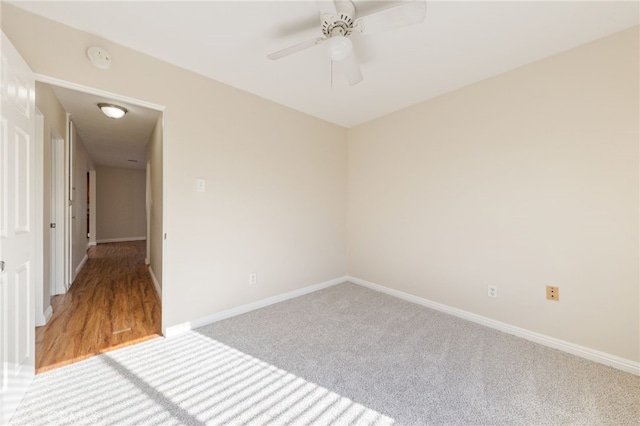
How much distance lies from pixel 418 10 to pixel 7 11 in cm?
249

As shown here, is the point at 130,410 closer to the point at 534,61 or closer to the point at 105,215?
the point at 534,61

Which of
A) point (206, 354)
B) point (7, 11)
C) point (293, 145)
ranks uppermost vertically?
point (7, 11)

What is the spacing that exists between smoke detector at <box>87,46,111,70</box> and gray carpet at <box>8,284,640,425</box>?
2.18 metres

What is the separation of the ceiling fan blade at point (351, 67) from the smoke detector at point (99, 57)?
5.76 feet

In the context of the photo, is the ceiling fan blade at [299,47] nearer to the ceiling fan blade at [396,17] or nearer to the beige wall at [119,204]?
the ceiling fan blade at [396,17]

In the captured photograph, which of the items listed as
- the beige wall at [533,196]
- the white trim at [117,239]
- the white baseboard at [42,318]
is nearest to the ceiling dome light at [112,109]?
the white baseboard at [42,318]

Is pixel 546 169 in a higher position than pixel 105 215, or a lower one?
higher

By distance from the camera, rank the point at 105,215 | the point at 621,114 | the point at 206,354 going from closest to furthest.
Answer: the point at 621,114 → the point at 206,354 → the point at 105,215

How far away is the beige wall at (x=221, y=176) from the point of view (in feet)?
6.12

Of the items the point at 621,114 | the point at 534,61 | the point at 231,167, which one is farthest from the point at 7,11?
the point at 621,114

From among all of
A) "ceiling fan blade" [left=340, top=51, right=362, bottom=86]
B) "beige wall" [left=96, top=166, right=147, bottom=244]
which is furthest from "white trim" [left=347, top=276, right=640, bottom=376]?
"beige wall" [left=96, top=166, right=147, bottom=244]

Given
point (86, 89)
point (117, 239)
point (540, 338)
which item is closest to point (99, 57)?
point (86, 89)

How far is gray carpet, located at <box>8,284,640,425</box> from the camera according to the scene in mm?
1372

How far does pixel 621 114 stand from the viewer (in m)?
1.79
